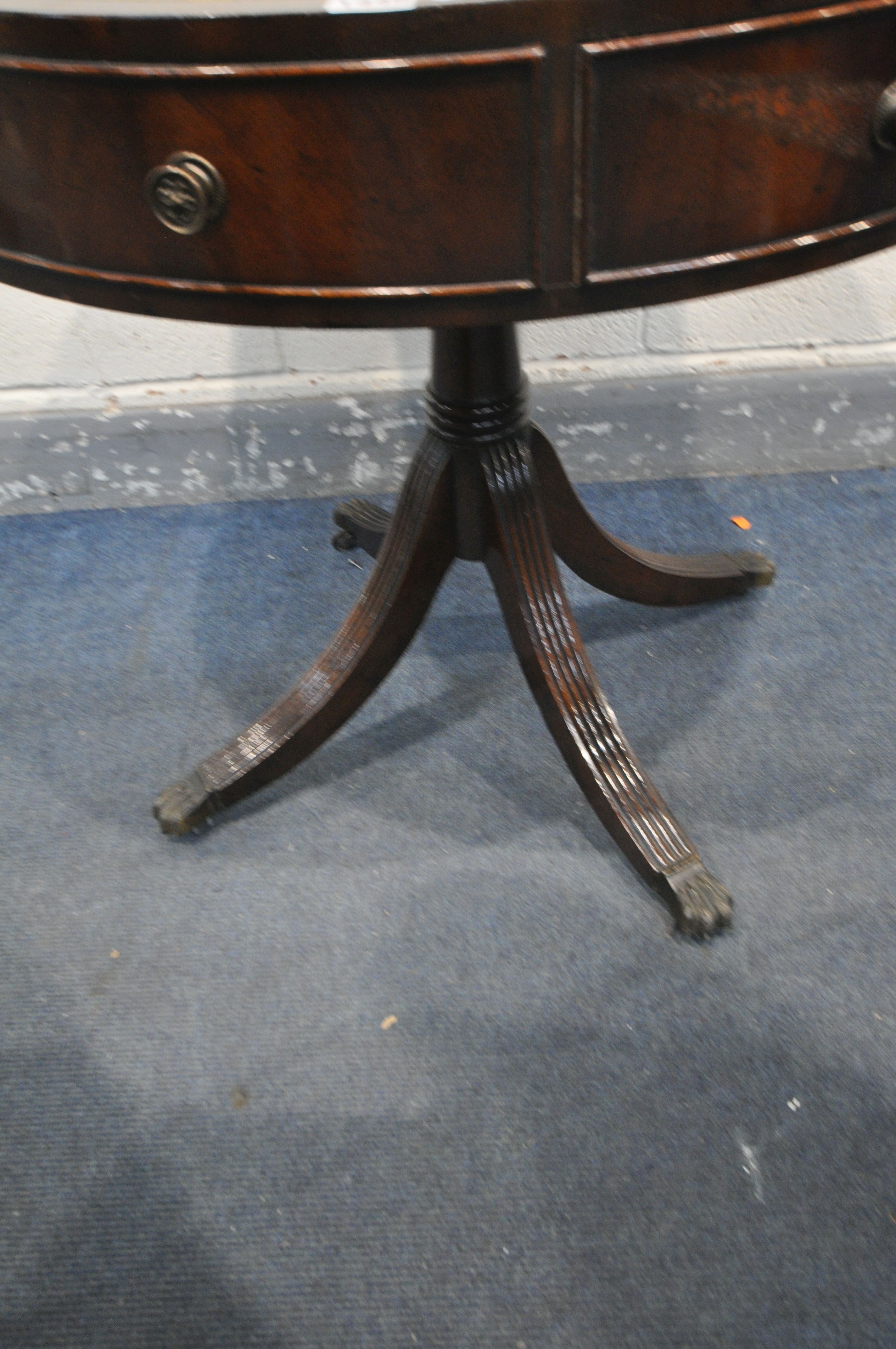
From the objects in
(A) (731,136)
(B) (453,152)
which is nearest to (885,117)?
(A) (731,136)

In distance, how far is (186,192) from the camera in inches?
20.7

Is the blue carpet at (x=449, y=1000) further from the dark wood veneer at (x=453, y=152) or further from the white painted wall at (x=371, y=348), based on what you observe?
the dark wood veneer at (x=453, y=152)

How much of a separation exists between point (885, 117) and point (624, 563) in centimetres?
58

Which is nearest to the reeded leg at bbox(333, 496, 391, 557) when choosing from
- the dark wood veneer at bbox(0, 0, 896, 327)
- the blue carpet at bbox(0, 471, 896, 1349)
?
the blue carpet at bbox(0, 471, 896, 1349)

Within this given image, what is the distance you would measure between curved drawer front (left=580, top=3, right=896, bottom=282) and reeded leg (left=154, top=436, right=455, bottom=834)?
0.41 metres

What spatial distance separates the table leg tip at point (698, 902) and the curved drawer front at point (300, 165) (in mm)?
510

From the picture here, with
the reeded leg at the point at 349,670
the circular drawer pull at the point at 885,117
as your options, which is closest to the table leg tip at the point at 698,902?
the reeded leg at the point at 349,670

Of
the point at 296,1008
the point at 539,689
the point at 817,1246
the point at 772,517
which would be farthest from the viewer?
the point at 772,517

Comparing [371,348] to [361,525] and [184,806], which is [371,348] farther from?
[184,806]

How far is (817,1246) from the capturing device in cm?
68

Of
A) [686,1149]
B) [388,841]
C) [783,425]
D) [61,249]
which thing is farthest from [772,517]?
[61,249]

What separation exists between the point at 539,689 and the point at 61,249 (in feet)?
1.74

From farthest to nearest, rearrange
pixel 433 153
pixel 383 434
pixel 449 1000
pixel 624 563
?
pixel 383 434 < pixel 624 563 < pixel 449 1000 < pixel 433 153

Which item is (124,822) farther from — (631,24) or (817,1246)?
(631,24)
